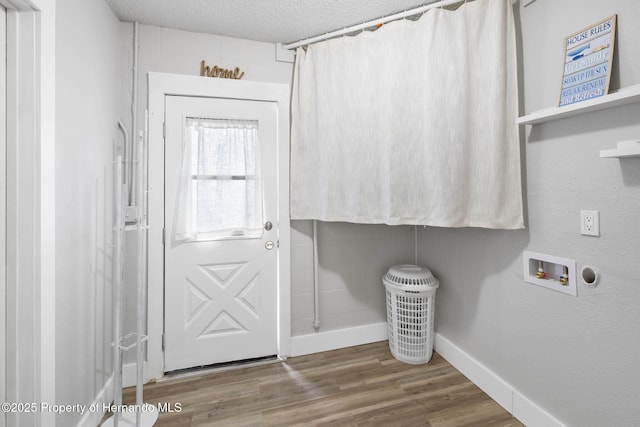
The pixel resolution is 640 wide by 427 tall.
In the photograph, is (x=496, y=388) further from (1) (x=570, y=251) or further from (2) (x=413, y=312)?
(1) (x=570, y=251)

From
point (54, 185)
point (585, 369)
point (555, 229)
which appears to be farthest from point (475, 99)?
point (54, 185)

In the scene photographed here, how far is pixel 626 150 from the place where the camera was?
106cm

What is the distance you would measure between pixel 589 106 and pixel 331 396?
197 cm

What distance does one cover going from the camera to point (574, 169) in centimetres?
136

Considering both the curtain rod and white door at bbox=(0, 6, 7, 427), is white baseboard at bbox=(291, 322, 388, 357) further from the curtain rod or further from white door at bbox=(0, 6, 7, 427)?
the curtain rod

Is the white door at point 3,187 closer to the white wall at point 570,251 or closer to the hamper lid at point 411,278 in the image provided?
the hamper lid at point 411,278

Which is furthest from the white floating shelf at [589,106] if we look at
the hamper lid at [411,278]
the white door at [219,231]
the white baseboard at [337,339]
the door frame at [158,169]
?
the white baseboard at [337,339]

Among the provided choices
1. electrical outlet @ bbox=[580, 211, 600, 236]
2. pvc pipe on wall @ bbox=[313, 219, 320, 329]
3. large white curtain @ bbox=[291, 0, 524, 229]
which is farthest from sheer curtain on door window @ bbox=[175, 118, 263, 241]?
electrical outlet @ bbox=[580, 211, 600, 236]

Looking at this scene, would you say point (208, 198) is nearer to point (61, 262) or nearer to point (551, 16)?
point (61, 262)

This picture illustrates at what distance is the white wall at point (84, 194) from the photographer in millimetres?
1296

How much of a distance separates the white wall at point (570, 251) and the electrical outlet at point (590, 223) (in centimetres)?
2

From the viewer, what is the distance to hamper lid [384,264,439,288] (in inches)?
83.7

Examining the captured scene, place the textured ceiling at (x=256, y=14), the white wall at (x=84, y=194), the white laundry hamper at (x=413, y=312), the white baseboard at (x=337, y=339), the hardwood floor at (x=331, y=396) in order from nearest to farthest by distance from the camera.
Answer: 1. the white wall at (x=84, y=194)
2. the hardwood floor at (x=331, y=396)
3. the textured ceiling at (x=256, y=14)
4. the white laundry hamper at (x=413, y=312)
5. the white baseboard at (x=337, y=339)

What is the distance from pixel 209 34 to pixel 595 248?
2.58 meters
